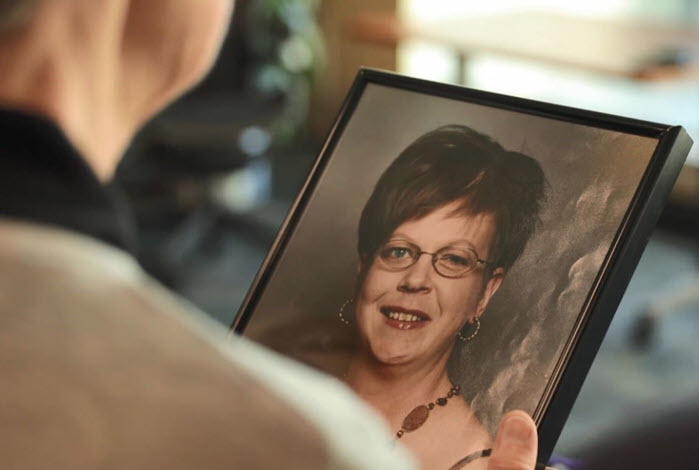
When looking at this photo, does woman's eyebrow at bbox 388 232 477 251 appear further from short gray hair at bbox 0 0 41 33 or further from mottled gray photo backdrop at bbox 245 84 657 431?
short gray hair at bbox 0 0 41 33

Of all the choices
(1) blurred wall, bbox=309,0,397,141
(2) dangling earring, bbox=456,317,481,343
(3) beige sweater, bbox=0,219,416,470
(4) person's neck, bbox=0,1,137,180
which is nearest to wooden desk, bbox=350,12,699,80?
(1) blurred wall, bbox=309,0,397,141

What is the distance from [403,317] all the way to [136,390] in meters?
0.53

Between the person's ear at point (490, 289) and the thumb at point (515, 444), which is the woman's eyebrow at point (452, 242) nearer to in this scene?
the person's ear at point (490, 289)

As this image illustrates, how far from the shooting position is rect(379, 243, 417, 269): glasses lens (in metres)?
0.86

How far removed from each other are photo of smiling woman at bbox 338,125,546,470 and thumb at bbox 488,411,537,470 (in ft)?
0.07

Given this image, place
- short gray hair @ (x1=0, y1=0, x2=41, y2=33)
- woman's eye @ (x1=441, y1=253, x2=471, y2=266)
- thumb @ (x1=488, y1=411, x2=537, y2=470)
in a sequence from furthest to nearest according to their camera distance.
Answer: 1. woman's eye @ (x1=441, y1=253, x2=471, y2=266)
2. thumb @ (x1=488, y1=411, x2=537, y2=470)
3. short gray hair @ (x1=0, y1=0, x2=41, y2=33)

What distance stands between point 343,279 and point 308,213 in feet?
0.24

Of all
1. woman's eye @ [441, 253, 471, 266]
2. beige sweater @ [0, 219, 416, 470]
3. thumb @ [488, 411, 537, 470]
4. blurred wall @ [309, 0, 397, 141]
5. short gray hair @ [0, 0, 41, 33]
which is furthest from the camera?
blurred wall @ [309, 0, 397, 141]

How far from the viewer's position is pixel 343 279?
89 centimetres

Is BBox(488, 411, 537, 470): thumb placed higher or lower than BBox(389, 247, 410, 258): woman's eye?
lower

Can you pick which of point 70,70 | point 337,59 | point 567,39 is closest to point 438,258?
point 70,70

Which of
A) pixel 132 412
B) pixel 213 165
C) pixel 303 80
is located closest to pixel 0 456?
pixel 132 412

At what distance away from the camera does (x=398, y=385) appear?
32.6 inches

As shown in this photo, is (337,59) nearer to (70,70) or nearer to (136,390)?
(70,70)
